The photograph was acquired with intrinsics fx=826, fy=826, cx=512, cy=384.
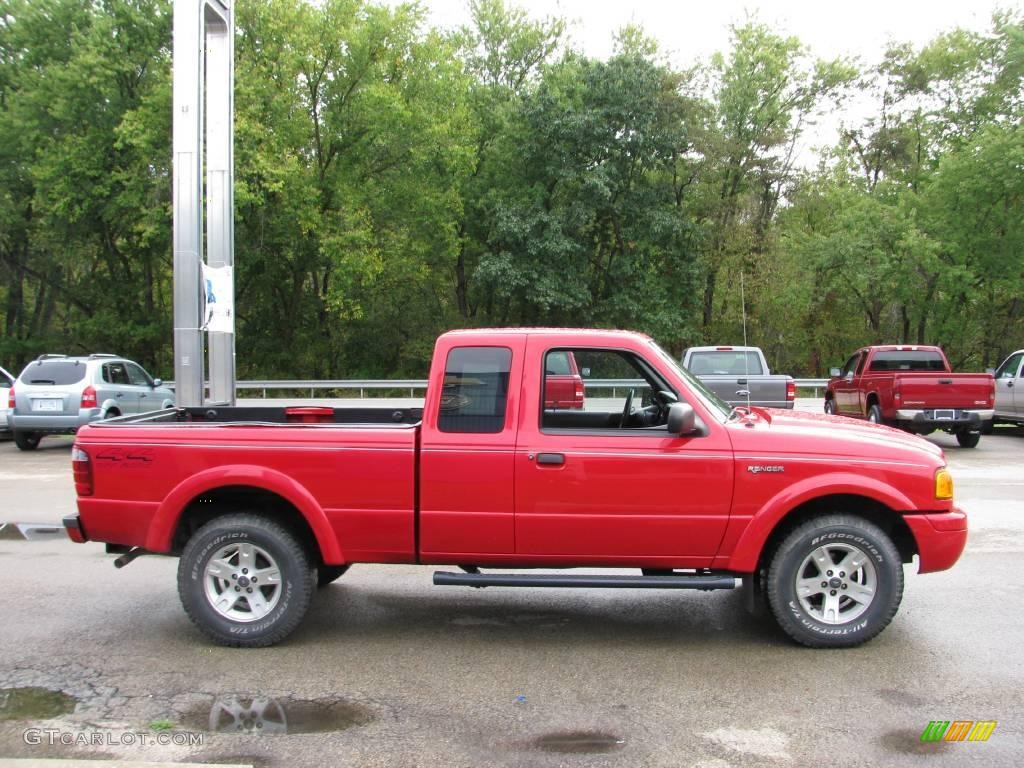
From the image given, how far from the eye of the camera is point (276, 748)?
3.65 m

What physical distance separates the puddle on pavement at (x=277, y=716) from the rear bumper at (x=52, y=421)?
39.2ft

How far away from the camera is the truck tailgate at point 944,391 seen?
14172 millimetres

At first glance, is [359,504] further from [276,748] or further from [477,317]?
[477,317]

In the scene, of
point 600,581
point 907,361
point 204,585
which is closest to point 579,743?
point 600,581

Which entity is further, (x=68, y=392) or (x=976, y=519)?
(x=68, y=392)

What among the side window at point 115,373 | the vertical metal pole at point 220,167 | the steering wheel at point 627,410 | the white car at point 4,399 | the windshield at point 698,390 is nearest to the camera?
the windshield at point 698,390

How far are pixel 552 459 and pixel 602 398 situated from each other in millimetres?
1558

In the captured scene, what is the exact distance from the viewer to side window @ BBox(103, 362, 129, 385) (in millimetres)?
15445

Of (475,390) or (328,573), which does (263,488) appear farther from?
(475,390)

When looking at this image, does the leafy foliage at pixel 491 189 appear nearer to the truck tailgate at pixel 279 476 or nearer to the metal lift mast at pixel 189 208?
the metal lift mast at pixel 189 208

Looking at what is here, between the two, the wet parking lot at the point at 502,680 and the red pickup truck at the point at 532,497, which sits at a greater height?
the red pickup truck at the point at 532,497

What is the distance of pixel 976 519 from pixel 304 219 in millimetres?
23937

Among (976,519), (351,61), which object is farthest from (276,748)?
(351,61)

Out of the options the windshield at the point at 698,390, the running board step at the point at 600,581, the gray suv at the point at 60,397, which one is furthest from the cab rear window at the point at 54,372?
the windshield at the point at 698,390
